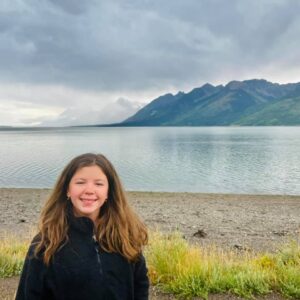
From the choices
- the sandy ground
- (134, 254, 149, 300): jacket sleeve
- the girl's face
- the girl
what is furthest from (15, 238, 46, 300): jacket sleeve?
the sandy ground

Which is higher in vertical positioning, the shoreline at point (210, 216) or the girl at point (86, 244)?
the girl at point (86, 244)

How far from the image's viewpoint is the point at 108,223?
9.98 feet

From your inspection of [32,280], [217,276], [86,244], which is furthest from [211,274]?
[32,280]

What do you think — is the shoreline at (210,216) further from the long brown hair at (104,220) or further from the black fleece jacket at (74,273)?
the black fleece jacket at (74,273)

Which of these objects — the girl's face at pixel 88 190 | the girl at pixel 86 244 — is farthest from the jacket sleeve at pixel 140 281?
the girl's face at pixel 88 190

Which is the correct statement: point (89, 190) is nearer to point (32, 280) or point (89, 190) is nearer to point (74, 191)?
point (74, 191)

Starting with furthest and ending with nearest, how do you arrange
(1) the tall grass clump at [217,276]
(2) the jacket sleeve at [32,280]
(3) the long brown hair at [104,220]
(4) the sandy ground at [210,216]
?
(4) the sandy ground at [210,216] < (1) the tall grass clump at [217,276] < (3) the long brown hair at [104,220] < (2) the jacket sleeve at [32,280]

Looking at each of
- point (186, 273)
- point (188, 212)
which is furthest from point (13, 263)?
point (188, 212)

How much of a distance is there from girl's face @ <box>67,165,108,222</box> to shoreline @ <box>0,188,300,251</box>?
9066 millimetres

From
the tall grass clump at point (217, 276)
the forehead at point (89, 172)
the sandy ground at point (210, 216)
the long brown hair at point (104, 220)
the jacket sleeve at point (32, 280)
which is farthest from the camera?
the sandy ground at point (210, 216)

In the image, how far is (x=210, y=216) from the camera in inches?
773

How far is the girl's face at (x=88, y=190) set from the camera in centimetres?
290

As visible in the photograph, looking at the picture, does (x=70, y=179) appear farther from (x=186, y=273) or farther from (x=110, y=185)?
(x=186, y=273)

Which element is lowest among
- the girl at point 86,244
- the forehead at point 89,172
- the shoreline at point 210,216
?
the shoreline at point 210,216
